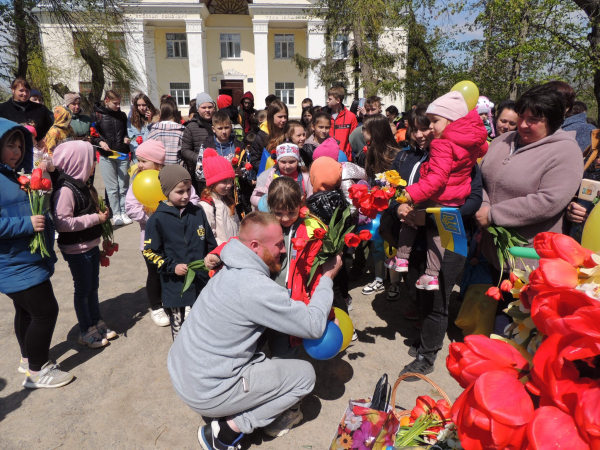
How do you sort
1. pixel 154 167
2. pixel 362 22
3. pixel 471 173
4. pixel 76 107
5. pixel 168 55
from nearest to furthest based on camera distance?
pixel 471 173, pixel 154 167, pixel 76 107, pixel 362 22, pixel 168 55

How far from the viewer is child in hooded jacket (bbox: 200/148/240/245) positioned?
148 inches

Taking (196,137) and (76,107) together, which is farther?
(76,107)

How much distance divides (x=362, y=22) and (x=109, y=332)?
12273mm

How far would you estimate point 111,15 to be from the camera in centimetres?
1413

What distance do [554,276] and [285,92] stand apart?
32294 millimetres

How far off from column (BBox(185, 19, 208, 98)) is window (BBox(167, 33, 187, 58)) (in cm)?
198

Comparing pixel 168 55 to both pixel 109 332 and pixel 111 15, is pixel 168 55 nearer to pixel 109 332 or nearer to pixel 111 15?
pixel 111 15

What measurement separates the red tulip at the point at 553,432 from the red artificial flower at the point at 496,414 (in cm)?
2

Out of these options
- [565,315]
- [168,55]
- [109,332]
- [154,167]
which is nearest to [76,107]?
[154,167]

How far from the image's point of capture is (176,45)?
3005cm

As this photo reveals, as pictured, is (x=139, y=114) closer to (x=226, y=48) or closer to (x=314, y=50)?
(x=314, y=50)

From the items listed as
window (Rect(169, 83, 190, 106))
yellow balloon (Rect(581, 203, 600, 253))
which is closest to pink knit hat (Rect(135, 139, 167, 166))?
yellow balloon (Rect(581, 203, 600, 253))

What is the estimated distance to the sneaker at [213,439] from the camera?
2.43m

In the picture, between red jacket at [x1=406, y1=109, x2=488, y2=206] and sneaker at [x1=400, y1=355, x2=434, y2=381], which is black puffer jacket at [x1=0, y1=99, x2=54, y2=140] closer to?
red jacket at [x1=406, y1=109, x2=488, y2=206]
